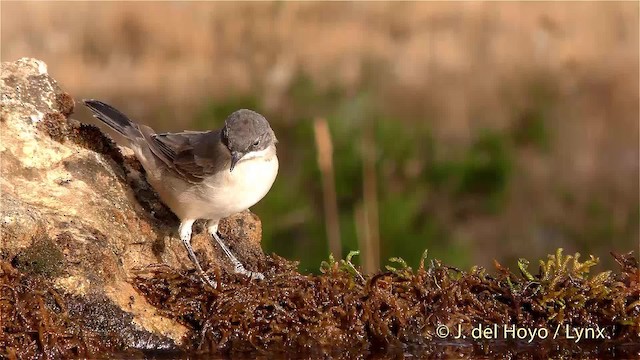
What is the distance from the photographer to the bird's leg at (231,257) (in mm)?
5742

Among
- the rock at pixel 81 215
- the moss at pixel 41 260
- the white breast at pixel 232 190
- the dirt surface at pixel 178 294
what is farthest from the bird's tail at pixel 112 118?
the moss at pixel 41 260

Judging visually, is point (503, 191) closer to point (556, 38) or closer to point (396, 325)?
point (556, 38)

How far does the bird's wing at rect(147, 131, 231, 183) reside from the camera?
6.22 meters

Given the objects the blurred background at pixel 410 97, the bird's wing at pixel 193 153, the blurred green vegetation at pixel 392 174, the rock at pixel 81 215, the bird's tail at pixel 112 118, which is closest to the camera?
the rock at pixel 81 215

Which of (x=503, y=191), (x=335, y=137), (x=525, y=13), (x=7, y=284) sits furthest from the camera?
(x=525, y=13)

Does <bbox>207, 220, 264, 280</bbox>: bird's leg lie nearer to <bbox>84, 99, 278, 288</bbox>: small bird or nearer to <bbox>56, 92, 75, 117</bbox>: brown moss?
<bbox>84, 99, 278, 288</bbox>: small bird

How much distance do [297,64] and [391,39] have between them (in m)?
2.09

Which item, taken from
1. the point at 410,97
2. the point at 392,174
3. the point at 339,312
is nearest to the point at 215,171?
the point at 339,312

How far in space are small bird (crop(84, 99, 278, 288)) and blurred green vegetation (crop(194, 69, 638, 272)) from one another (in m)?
2.90

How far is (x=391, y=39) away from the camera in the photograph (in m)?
16.1

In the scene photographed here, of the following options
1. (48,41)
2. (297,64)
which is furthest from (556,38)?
(48,41)

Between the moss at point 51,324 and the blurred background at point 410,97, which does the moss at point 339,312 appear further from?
the blurred background at point 410,97

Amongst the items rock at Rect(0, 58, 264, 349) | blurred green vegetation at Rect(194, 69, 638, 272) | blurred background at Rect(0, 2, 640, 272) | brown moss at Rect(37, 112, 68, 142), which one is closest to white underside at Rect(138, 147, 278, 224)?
rock at Rect(0, 58, 264, 349)

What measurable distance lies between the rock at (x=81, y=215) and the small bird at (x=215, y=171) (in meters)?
0.12
